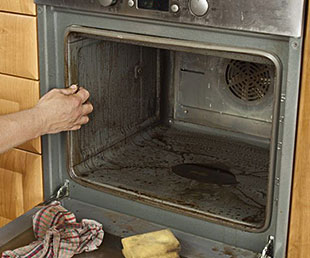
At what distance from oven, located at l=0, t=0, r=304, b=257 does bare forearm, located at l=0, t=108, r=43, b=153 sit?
0.57 feet

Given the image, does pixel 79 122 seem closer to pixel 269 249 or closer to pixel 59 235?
pixel 59 235

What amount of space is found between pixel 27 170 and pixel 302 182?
93 centimetres

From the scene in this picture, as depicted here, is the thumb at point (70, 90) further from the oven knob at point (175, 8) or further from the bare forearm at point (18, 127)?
the oven knob at point (175, 8)

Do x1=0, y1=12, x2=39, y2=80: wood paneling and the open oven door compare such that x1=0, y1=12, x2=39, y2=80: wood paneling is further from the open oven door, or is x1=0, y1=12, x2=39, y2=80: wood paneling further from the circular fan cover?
the circular fan cover

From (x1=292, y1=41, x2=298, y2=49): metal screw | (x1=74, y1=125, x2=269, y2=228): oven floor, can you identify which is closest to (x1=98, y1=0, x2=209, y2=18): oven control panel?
(x1=292, y1=41, x2=298, y2=49): metal screw

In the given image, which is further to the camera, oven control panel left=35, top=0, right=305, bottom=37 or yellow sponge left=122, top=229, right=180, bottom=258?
yellow sponge left=122, top=229, right=180, bottom=258

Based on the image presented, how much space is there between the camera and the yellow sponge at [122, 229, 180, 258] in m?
1.52

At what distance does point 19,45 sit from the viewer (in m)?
1.82

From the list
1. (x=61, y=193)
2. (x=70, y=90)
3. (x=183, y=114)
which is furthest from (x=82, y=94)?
(x=183, y=114)

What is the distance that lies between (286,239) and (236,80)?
0.75 meters

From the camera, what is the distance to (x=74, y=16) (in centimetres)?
169

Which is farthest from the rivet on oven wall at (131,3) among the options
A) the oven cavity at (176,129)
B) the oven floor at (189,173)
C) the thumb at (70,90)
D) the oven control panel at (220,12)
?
the oven floor at (189,173)

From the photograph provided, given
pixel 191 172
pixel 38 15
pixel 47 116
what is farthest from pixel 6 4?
pixel 191 172

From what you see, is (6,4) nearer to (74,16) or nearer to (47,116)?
(74,16)
